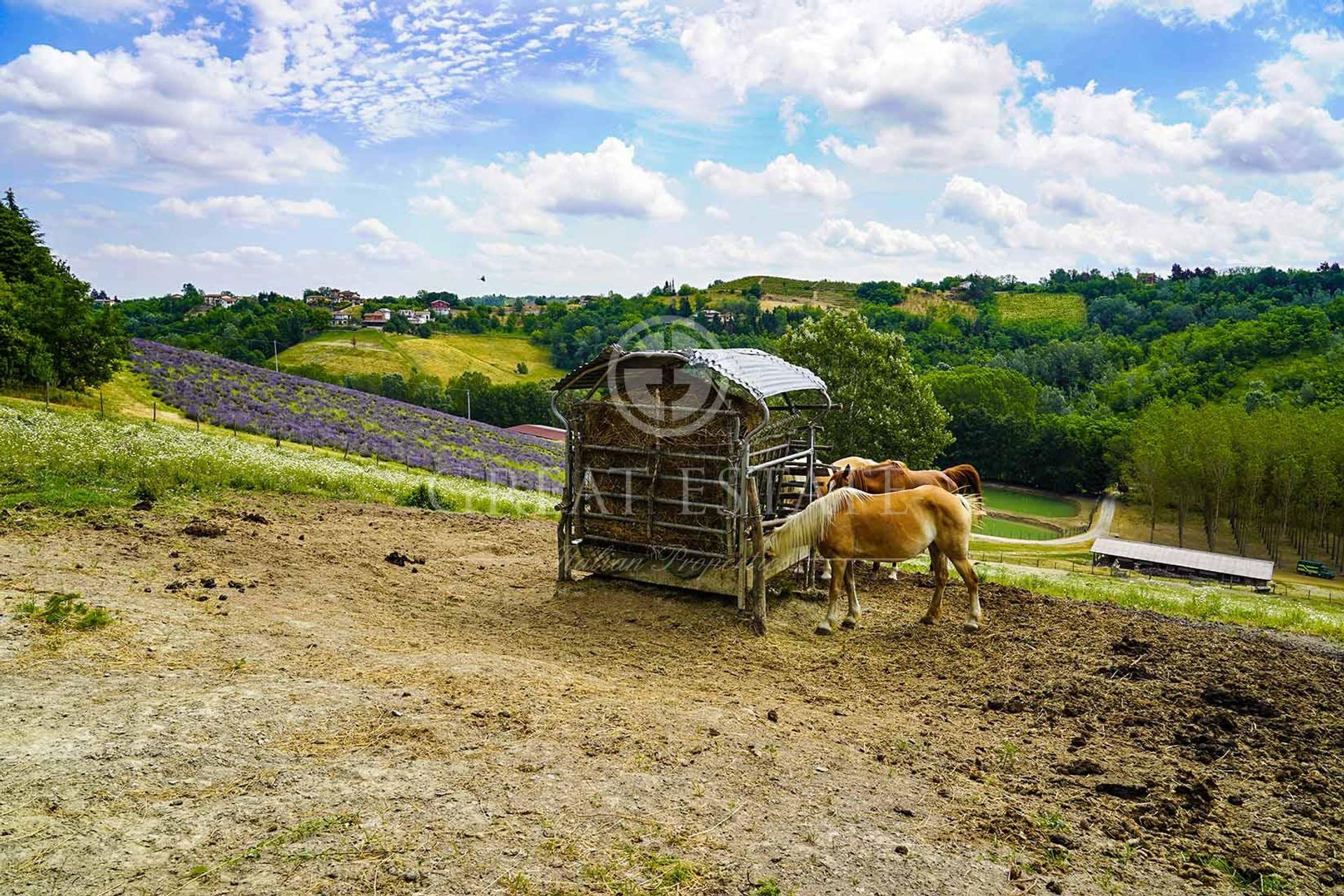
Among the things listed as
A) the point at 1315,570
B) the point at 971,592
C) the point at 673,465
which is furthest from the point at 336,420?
the point at 1315,570

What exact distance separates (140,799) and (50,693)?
→ 7.14 feet

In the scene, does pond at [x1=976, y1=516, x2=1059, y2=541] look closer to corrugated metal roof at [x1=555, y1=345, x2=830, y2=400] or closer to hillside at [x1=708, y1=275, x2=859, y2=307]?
corrugated metal roof at [x1=555, y1=345, x2=830, y2=400]

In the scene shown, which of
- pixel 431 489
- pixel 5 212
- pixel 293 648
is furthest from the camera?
pixel 5 212

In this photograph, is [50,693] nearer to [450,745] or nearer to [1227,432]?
[450,745]

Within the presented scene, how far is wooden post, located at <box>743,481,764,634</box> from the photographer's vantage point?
9.63 metres

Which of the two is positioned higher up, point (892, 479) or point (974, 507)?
point (892, 479)

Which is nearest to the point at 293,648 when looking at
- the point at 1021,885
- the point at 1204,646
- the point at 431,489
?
the point at 1021,885

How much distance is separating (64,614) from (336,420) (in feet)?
90.2

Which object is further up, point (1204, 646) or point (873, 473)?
point (873, 473)

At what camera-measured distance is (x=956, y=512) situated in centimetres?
1013

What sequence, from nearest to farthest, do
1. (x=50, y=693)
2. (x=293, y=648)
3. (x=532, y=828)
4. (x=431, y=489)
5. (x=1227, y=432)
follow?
(x=532, y=828), (x=50, y=693), (x=293, y=648), (x=431, y=489), (x=1227, y=432)

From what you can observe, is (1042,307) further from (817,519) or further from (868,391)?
(817,519)

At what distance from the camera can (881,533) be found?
32.9 feet

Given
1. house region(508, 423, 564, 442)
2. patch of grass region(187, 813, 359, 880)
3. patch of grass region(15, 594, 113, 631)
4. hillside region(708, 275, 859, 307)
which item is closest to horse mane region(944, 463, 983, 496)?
patch of grass region(187, 813, 359, 880)
